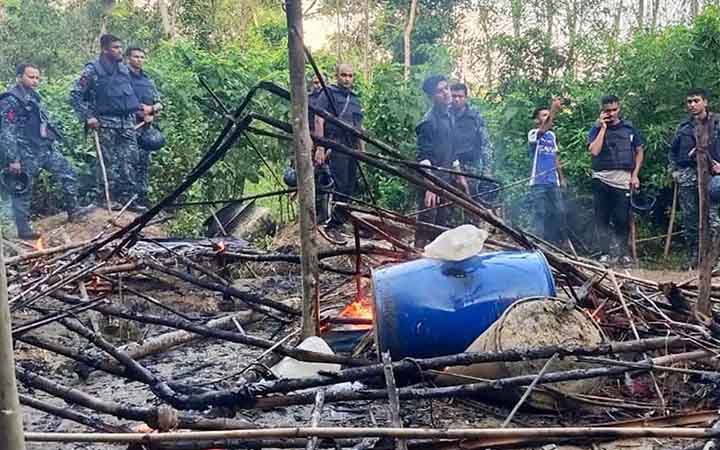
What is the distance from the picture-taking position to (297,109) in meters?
4.12

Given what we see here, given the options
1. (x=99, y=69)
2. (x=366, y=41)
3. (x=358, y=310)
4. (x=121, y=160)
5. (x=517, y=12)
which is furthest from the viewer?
(x=366, y=41)

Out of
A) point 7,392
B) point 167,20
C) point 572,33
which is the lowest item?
point 7,392

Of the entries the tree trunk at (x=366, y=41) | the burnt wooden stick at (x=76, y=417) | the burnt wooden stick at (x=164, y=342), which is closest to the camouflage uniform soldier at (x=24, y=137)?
the burnt wooden stick at (x=164, y=342)

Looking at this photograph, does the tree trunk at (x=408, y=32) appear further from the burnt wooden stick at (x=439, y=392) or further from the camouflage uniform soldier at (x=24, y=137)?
the burnt wooden stick at (x=439, y=392)

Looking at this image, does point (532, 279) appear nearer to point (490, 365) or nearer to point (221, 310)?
point (490, 365)

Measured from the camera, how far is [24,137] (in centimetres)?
880

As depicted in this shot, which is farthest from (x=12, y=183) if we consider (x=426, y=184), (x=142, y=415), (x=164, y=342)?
(x=142, y=415)

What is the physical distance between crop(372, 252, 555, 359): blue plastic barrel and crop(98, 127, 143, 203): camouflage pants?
6.24 m

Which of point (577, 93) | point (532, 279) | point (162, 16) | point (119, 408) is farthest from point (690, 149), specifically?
point (162, 16)

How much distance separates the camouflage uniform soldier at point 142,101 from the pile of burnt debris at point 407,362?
424 centimetres

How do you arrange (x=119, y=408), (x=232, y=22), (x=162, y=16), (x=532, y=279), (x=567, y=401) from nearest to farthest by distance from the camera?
(x=119, y=408) < (x=567, y=401) < (x=532, y=279) < (x=162, y=16) < (x=232, y=22)

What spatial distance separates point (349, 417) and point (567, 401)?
3.51 ft

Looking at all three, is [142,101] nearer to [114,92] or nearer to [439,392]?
[114,92]

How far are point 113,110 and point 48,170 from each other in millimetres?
1193
